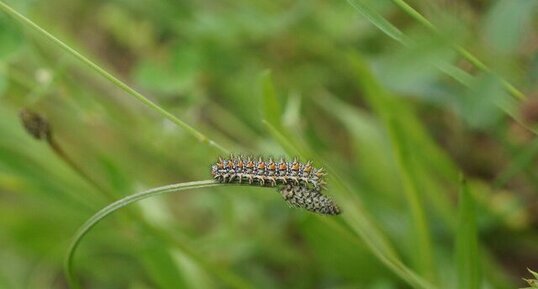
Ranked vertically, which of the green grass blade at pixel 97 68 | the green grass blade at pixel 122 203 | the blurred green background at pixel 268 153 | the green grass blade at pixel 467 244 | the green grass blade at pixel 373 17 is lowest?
the green grass blade at pixel 122 203

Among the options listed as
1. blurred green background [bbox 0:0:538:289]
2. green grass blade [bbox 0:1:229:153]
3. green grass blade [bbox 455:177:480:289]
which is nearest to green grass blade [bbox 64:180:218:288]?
green grass blade [bbox 0:1:229:153]

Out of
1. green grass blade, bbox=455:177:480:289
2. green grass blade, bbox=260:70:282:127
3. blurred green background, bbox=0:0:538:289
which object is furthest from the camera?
blurred green background, bbox=0:0:538:289

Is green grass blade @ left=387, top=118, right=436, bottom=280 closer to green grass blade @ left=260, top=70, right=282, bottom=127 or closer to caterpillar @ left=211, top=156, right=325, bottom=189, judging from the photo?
green grass blade @ left=260, top=70, right=282, bottom=127

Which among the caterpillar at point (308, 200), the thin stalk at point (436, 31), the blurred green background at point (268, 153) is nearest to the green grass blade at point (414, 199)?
the blurred green background at point (268, 153)

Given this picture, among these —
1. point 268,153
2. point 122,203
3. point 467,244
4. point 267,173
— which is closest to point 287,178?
point 267,173

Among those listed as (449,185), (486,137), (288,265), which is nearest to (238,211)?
(288,265)

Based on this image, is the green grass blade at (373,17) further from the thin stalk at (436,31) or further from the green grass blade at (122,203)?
the green grass blade at (122,203)

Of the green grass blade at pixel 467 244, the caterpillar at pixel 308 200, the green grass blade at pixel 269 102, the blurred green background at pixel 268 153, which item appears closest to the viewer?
the caterpillar at pixel 308 200
